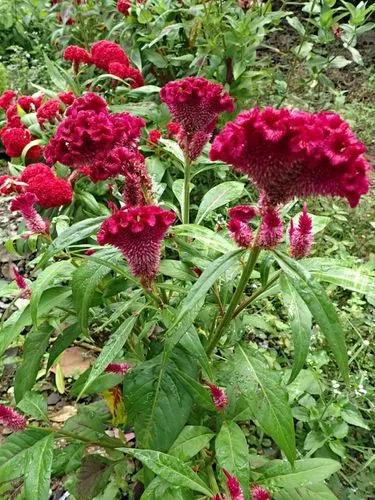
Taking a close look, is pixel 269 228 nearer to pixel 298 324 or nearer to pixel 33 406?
pixel 298 324

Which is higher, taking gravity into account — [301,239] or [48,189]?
[301,239]

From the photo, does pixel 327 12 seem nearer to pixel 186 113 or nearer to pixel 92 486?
pixel 186 113

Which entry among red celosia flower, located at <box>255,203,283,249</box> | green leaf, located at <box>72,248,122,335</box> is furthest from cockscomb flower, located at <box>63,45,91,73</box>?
red celosia flower, located at <box>255,203,283,249</box>

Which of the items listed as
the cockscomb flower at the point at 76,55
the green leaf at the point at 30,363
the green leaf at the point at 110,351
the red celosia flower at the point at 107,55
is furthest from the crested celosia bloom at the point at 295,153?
the cockscomb flower at the point at 76,55

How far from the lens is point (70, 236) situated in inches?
52.7

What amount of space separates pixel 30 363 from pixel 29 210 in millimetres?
449

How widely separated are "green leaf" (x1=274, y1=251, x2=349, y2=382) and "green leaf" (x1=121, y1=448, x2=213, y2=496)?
0.46 m

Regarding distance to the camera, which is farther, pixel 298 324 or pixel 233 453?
pixel 233 453

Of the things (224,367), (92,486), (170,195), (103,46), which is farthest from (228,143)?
(103,46)

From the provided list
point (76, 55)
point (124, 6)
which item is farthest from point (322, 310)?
point (124, 6)

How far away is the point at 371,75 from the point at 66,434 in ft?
15.6

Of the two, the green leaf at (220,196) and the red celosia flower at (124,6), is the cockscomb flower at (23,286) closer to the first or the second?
the green leaf at (220,196)

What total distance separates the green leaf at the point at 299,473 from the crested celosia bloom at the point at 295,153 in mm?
860

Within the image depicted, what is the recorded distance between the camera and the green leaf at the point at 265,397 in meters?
1.29
